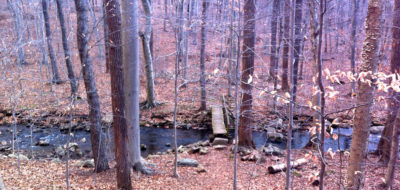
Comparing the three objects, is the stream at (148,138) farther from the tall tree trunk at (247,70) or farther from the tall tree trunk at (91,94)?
the tall tree trunk at (91,94)

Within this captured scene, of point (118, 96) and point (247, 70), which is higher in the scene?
point (247, 70)

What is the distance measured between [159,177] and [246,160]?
104 inches

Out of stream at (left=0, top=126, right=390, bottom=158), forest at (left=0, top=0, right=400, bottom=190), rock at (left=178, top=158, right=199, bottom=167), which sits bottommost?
stream at (left=0, top=126, right=390, bottom=158)

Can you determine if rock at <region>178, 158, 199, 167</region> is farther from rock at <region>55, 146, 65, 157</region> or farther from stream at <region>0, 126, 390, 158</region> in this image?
rock at <region>55, 146, 65, 157</region>

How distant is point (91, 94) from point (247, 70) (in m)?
4.20

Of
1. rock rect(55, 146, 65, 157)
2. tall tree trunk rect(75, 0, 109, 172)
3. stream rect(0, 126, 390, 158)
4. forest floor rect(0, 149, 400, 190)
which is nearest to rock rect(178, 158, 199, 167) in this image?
forest floor rect(0, 149, 400, 190)

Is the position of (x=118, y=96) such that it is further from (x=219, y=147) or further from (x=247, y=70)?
(x=219, y=147)

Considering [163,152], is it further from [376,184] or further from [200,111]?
[376,184]

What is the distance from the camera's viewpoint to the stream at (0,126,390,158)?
10961 mm

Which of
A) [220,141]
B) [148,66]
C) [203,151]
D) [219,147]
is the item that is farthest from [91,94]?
[148,66]

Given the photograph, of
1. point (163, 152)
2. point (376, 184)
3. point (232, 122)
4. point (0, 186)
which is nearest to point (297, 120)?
point (232, 122)

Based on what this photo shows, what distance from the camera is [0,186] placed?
3018mm

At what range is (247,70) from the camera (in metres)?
8.49

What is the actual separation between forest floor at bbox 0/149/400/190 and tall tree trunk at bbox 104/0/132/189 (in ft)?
3.36
